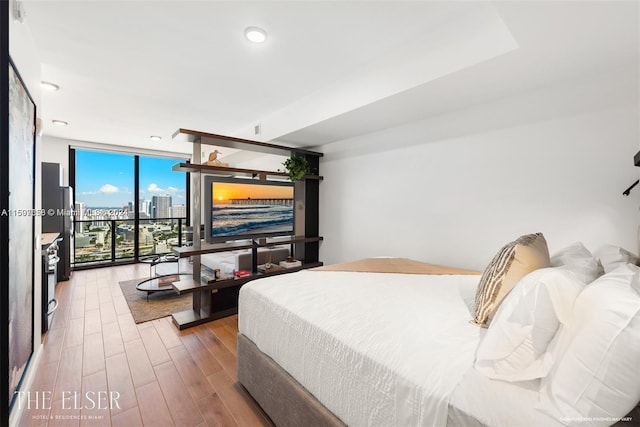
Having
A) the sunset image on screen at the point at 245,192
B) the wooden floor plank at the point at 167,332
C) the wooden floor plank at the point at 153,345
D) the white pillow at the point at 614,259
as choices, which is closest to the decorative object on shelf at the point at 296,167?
the sunset image on screen at the point at 245,192

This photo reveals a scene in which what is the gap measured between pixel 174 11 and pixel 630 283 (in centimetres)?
268

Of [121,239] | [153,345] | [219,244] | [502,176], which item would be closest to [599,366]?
[502,176]

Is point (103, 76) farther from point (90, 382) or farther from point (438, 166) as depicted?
point (438, 166)

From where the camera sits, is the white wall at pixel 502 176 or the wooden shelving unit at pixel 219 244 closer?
the white wall at pixel 502 176

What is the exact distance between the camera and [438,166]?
113 inches

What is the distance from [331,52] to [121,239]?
6.13 metres

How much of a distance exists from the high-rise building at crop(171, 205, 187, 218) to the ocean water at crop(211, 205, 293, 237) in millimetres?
4332

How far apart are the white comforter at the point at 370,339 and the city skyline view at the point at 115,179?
5688 millimetres

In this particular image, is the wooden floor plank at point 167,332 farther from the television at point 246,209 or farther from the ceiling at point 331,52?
the ceiling at point 331,52

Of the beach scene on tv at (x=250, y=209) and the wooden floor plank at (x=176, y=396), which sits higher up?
the beach scene on tv at (x=250, y=209)

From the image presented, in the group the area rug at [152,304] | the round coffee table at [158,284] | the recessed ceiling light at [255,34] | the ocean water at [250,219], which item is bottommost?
the area rug at [152,304]

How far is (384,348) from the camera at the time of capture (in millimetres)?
1162

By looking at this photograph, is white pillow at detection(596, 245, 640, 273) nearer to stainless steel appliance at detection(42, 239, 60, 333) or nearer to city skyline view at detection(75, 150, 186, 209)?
stainless steel appliance at detection(42, 239, 60, 333)

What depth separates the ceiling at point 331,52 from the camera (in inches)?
64.8
